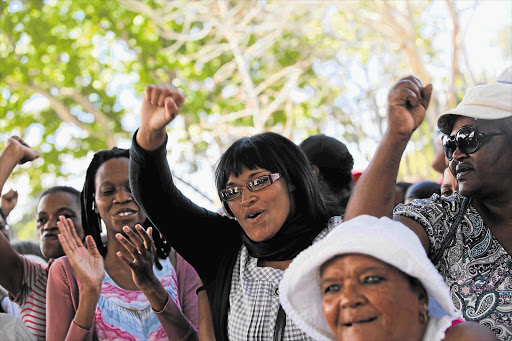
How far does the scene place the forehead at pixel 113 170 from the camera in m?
3.62

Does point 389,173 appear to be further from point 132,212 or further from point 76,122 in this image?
point 76,122

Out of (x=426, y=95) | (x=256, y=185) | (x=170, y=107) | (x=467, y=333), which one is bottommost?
(x=467, y=333)

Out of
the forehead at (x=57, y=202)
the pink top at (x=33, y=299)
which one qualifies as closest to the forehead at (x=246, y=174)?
the pink top at (x=33, y=299)

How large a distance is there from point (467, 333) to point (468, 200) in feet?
2.63

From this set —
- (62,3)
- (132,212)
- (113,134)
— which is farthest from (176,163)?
(132,212)

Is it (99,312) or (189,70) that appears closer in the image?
(99,312)

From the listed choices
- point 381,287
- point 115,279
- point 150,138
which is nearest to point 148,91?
point 150,138

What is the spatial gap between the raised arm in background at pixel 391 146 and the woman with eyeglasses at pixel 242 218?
42 centimetres

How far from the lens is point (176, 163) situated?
1220cm

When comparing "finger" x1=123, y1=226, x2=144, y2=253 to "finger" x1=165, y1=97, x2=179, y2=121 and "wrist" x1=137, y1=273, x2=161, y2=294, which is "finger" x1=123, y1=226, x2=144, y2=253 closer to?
"wrist" x1=137, y1=273, x2=161, y2=294

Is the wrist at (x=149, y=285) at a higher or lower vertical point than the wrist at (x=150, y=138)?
lower

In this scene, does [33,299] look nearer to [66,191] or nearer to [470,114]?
[66,191]

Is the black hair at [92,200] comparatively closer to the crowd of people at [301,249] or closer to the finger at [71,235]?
the crowd of people at [301,249]

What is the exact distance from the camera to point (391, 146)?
247cm
